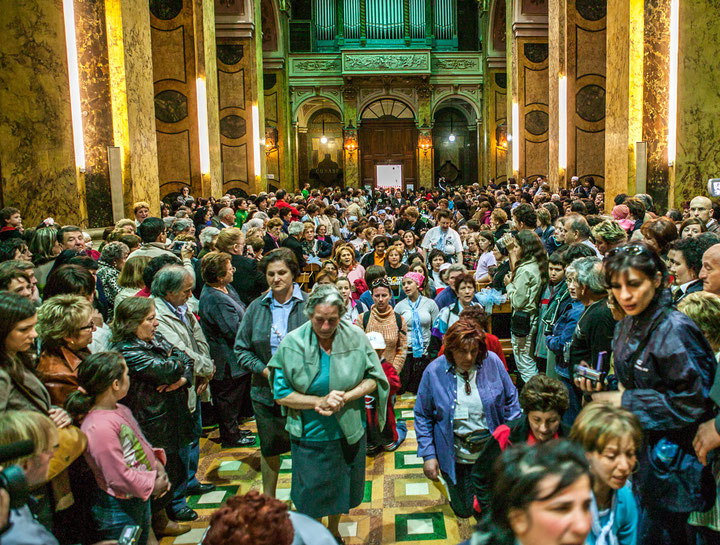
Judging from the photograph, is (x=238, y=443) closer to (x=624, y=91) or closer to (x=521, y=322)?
(x=521, y=322)

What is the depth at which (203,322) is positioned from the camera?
482cm

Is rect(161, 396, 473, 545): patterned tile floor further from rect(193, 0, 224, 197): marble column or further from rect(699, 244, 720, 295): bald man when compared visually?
rect(193, 0, 224, 197): marble column

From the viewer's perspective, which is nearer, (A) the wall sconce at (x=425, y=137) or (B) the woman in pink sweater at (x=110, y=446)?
(B) the woman in pink sweater at (x=110, y=446)

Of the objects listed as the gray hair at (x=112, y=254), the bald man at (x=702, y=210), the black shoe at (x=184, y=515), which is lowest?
the black shoe at (x=184, y=515)

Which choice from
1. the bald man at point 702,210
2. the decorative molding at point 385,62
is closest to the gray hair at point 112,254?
the bald man at point 702,210

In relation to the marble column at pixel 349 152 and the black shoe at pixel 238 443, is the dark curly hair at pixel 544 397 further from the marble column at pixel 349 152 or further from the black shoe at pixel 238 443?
the marble column at pixel 349 152

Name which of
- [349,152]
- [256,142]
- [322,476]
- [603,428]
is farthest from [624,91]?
[349,152]

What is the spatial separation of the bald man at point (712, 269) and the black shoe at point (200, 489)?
3.32 metres

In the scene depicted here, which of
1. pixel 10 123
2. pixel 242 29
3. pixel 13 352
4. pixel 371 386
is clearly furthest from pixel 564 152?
pixel 13 352

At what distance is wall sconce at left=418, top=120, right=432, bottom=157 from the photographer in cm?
2455

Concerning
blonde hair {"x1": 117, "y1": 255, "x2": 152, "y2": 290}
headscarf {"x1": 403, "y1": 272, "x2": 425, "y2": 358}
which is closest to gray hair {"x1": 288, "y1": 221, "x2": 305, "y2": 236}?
headscarf {"x1": 403, "y1": 272, "x2": 425, "y2": 358}

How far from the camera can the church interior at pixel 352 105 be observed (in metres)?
6.67

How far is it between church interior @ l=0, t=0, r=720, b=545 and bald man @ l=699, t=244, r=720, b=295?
1927 mm

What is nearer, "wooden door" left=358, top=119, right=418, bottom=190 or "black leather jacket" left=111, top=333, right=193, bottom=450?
"black leather jacket" left=111, top=333, right=193, bottom=450
